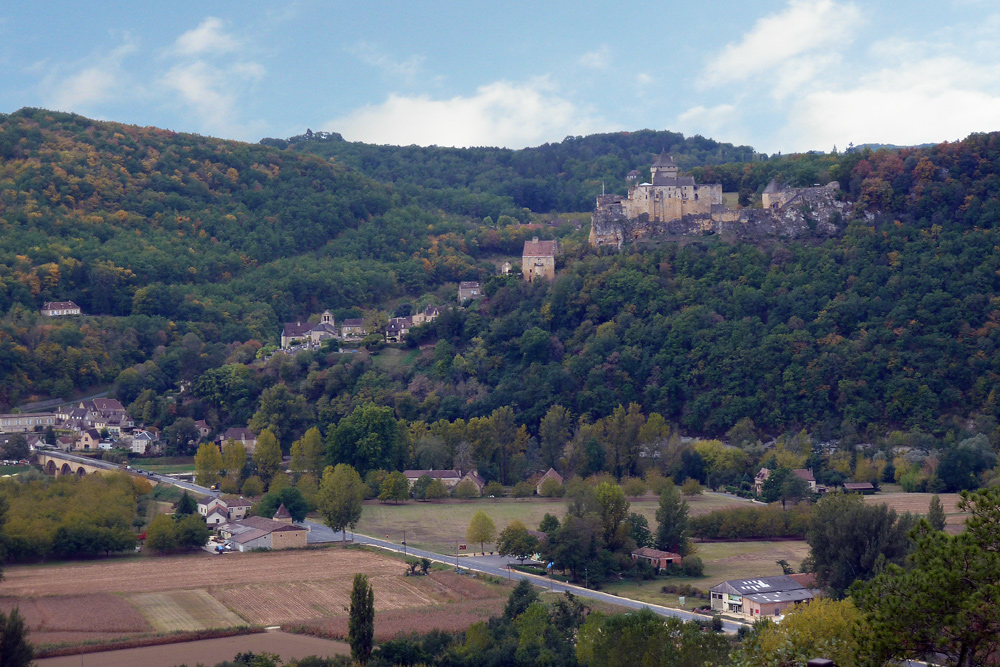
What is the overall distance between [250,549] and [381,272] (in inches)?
2564

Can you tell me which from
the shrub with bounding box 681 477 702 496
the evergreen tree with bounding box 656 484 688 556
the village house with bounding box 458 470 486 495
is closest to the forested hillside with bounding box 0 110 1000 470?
the village house with bounding box 458 470 486 495

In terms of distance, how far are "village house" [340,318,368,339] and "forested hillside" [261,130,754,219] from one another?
5045 cm

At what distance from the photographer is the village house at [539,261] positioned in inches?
3775

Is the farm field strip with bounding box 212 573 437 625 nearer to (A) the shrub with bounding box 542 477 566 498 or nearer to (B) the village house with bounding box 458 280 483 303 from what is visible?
(A) the shrub with bounding box 542 477 566 498

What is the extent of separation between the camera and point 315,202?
134500 mm

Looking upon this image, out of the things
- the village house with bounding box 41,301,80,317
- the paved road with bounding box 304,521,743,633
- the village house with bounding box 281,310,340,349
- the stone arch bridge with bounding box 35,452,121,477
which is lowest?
the paved road with bounding box 304,521,743,633

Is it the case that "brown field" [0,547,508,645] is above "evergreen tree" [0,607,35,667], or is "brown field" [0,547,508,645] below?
below

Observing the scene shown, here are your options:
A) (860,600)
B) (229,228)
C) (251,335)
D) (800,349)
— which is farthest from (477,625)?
(229,228)

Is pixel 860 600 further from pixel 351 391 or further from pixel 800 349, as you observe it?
pixel 351 391

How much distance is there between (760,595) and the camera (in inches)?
1735

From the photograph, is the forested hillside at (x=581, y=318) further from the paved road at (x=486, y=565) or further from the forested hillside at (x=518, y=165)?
the forested hillside at (x=518, y=165)

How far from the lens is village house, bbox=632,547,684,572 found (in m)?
52.8

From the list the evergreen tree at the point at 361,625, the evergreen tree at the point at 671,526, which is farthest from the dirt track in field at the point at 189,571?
the evergreen tree at the point at 361,625

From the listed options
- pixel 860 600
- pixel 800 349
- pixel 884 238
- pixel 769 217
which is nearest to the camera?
pixel 860 600
